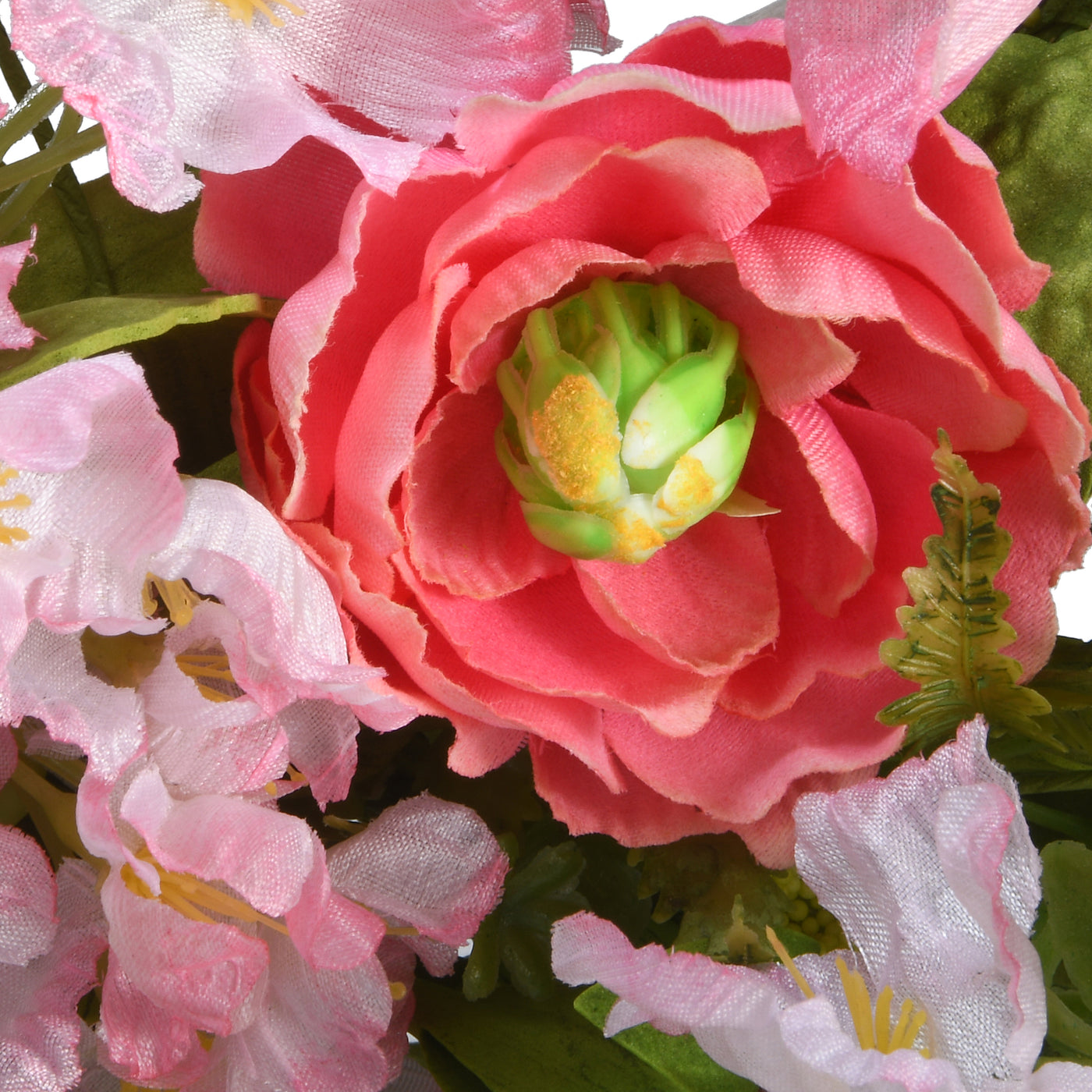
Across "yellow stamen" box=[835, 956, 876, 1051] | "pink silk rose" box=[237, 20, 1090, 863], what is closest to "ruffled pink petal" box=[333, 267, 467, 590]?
"pink silk rose" box=[237, 20, 1090, 863]

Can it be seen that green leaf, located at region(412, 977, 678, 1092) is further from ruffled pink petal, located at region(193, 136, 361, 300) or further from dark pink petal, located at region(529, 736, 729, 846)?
ruffled pink petal, located at region(193, 136, 361, 300)

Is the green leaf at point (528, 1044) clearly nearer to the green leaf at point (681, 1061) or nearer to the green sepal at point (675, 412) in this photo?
the green leaf at point (681, 1061)

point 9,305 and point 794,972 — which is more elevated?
point 9,305

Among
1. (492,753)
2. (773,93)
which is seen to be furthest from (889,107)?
(492,753)

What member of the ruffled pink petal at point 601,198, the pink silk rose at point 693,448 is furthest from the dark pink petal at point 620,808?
the ruffled pink petal at point 601,198

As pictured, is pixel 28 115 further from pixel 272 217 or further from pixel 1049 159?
pixel 1049 159

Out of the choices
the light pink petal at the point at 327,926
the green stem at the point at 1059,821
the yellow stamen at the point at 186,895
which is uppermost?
the yellow stamen at the point at 186,895

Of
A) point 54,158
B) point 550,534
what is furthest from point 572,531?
point 54,158
